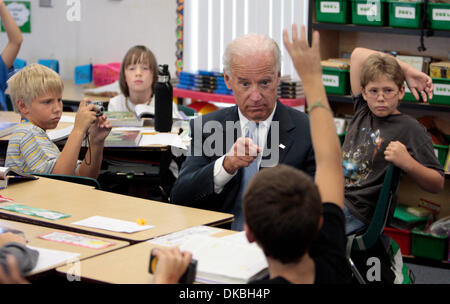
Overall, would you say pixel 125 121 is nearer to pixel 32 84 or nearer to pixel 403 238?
pixel 32 84

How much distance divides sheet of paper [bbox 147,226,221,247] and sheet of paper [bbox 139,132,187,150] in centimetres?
120

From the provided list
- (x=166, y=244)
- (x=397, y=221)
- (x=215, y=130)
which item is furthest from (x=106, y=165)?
(x=397, y=221)

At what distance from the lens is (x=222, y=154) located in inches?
95.2

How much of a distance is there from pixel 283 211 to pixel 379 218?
47.4 inches

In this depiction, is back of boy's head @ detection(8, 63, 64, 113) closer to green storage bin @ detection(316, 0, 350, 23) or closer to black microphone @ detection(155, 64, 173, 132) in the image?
black microphone @ detection(155, 64, 173, 132)

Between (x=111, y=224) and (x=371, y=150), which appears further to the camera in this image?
(x=371, y=150)

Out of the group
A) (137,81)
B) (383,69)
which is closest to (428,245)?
(383,69)

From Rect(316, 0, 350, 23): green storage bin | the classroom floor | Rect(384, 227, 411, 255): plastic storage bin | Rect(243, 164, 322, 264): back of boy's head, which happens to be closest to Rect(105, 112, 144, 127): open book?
Rect(316, 0, 350, 23): green storage bin

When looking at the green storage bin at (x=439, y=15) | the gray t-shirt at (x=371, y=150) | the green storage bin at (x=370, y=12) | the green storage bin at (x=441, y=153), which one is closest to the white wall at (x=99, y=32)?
the green storage bin at (x=370, y=12)

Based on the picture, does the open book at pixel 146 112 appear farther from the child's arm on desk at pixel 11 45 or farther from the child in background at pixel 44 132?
the child's arm on desk at pixel 11 45

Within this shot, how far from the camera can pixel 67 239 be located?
1.95m
